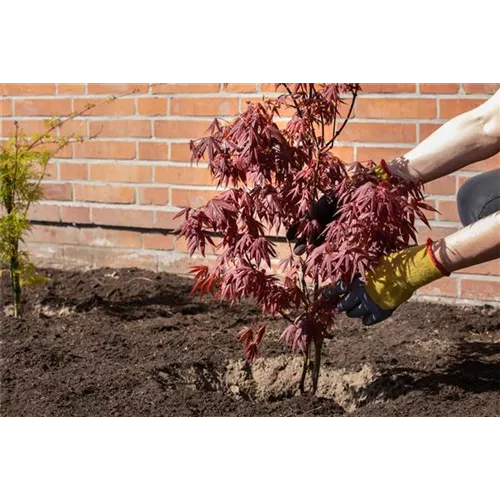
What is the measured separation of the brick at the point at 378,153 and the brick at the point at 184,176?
92cm

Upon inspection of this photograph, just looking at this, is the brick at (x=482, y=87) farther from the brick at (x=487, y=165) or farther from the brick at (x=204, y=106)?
the brick at (x=204, y=106)

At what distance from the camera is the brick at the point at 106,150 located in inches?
215

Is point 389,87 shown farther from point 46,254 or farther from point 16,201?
point 46,254

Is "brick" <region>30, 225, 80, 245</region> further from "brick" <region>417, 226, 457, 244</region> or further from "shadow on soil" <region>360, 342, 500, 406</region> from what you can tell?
"shadow on soil" <region>360, 342, 500, 406</region>

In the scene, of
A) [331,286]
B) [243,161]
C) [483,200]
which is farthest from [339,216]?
[483,200]

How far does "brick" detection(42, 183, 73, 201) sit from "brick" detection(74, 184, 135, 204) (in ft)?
0.20

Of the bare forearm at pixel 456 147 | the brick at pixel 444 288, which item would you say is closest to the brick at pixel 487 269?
the brick at pixel 444 288

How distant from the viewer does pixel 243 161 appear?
10.3 feet

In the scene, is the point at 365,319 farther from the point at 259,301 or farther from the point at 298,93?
the point at 298,93

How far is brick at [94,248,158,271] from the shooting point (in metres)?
5.57

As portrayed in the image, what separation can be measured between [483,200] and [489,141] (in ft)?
1.47

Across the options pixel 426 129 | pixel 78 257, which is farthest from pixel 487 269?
pixel 78 257

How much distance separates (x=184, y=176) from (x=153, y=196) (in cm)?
27

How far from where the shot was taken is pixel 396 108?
4.64 m
